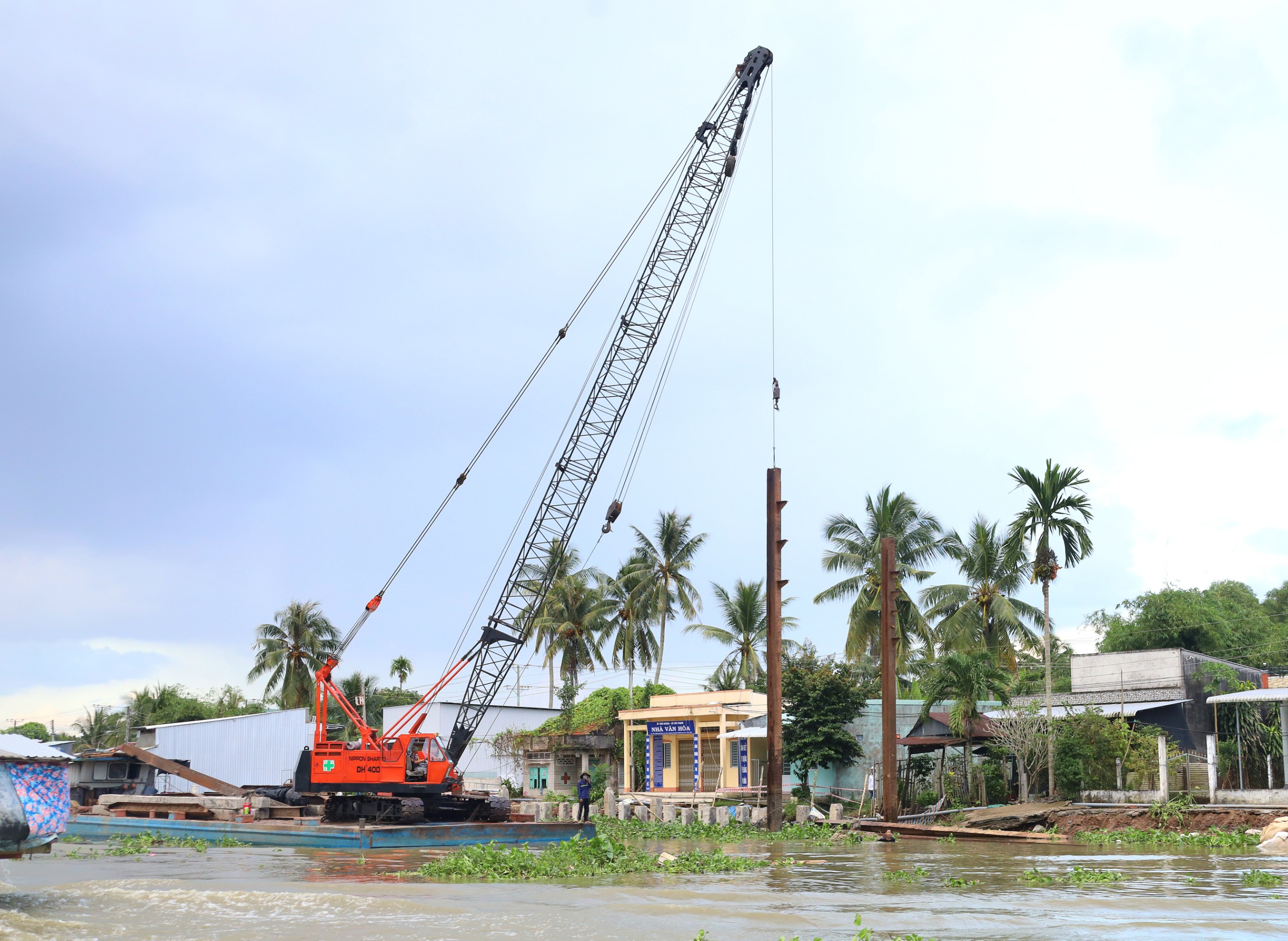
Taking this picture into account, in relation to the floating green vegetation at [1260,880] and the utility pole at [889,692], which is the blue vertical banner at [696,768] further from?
the floating green vegetation at [1260,880]

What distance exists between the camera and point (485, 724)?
206 ft

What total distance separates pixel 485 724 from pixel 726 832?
3292 cm

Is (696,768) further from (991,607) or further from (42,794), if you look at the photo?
(42,794)

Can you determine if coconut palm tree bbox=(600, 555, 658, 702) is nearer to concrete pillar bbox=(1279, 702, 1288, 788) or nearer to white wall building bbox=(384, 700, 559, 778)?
white wall building bbox=(384, 700, 559, 778)

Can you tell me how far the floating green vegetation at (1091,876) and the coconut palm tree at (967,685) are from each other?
16067 mm

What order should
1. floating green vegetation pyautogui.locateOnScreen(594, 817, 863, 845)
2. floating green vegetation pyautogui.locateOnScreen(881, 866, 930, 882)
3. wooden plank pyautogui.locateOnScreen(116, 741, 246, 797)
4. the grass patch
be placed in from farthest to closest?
wooden plank pyautogui.locateOnScreen(116, 741, 246, 797)
floating green vegetation pyautogui.locateOnScreen(594, 817, 863, 845)
floating green vegetation pyautogui.locateOnScreen(881, 866, 930, 882)
the grass patch

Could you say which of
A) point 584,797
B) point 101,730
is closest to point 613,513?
point 584,797

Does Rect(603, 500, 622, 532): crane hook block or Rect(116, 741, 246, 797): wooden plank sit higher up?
Rect(603, 500, 622, 532): crane hook block

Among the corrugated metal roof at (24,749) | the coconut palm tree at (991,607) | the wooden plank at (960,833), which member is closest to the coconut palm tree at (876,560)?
the coconut palm tree at (991,607)

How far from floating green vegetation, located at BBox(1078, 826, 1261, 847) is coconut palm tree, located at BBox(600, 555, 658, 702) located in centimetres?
3322

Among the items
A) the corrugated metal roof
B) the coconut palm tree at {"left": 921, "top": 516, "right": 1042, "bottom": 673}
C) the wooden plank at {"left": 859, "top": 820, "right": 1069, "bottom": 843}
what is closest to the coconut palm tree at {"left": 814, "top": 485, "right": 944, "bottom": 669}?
the coconut palm tree at {"left": 921, "top": 516, "right": 1042, "bottom": 673}

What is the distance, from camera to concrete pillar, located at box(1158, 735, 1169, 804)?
104ft

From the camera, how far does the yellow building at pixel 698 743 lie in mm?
45719

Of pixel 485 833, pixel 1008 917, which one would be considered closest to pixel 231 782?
pixel 485 833
